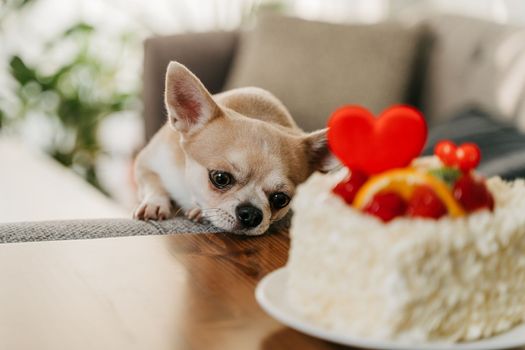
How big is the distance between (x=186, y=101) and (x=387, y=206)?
99 cm

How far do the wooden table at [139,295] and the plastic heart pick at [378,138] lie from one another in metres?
0.22

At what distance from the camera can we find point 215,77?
307cm

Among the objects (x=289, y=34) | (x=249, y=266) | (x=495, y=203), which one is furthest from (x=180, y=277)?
(x=289, y=34)

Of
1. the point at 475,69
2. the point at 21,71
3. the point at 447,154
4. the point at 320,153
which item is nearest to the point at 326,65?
the point at 475,69

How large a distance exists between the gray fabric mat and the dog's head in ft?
0.74

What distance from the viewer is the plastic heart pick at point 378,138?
33.8 inches

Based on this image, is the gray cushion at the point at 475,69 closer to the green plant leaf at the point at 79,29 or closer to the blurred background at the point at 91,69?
the blurred background at the point at 91,69

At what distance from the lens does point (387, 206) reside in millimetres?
810

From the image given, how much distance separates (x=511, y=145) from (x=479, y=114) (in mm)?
306

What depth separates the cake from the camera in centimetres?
77

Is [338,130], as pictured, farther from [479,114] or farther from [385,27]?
[385,27]

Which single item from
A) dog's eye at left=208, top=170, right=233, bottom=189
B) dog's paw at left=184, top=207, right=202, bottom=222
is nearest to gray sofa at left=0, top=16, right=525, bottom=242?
dog's eye at left=208, top=170, right=233, bottom=189

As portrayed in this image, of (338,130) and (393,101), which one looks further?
(393,101)

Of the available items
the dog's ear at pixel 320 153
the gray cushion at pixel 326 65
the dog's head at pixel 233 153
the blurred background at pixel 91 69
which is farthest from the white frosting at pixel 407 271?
the blurred background at pixel 91 69
